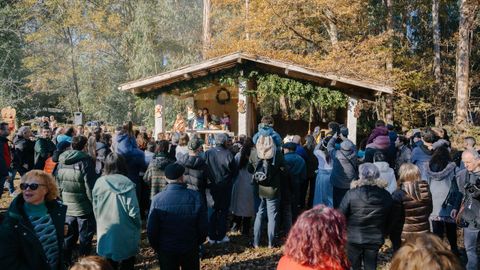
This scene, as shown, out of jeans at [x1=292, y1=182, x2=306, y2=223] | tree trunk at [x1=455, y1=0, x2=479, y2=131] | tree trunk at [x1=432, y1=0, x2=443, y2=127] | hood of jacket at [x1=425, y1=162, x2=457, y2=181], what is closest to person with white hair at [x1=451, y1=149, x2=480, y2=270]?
hood of jacket at [x1=425, y1=162, x2=457, y2=181]

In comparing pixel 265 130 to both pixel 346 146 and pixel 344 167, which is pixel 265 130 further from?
pixel 344 167

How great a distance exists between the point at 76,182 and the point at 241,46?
1627cm

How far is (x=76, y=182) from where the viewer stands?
5.00m

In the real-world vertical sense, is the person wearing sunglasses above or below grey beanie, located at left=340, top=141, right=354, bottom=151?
below

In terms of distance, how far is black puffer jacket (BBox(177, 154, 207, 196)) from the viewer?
5.62 meters

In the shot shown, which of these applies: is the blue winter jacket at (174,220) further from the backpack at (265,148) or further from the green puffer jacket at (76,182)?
the backpack at (265,148)

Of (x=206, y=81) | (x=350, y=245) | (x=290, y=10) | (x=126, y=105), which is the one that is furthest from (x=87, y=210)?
(x=126, y=105)

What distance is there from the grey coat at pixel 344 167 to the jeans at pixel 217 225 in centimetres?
194

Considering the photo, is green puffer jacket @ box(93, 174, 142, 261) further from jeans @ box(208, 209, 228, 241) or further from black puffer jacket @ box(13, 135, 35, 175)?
black puffer jacket @ box(13, 135, 35, 175)

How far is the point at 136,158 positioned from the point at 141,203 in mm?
1105

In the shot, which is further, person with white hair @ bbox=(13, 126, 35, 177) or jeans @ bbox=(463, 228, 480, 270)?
person with white hair @ bbox=(13, 126, 35, 177)

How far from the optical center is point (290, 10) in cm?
1914

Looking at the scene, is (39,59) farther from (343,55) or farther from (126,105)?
(343,55)

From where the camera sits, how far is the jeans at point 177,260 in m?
4.07
